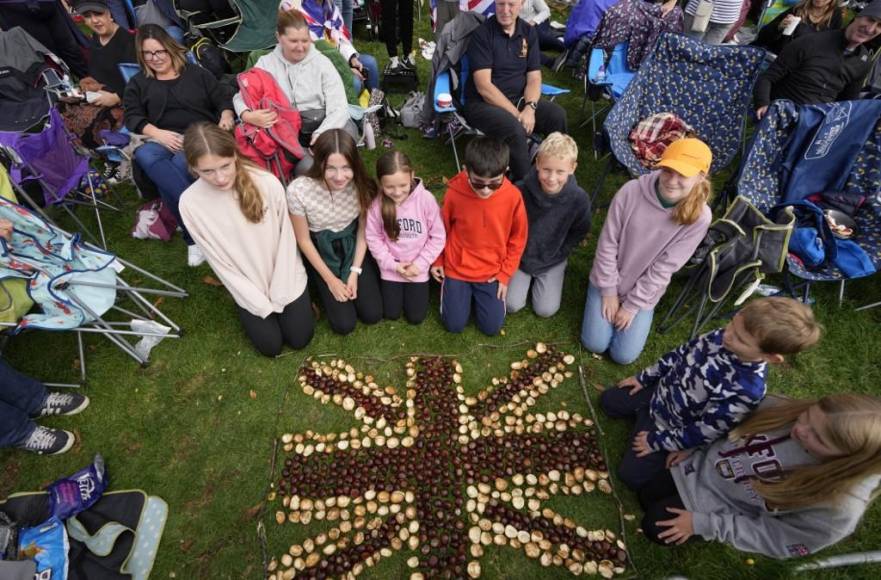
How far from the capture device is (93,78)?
4488 mm

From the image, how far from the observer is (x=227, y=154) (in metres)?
2.70

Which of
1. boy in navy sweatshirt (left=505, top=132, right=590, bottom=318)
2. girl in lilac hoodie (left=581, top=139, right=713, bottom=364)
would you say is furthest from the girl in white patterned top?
girl in lilac hoodie (left=581, top=139, right=713, bottom=364)

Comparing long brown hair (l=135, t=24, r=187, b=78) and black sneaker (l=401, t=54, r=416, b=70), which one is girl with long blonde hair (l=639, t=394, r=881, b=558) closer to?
long brown hair (l=135, t=24, r=187, b=78)

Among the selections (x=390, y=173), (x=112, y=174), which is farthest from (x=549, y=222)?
(x=112, y=174)

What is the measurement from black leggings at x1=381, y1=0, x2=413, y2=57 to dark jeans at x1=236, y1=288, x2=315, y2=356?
4.86m

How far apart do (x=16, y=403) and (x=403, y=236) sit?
290 centimetres

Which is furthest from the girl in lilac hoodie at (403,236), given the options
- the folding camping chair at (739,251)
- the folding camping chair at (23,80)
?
the folding camping chair at (23,80)

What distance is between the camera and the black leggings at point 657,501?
241 centimetres

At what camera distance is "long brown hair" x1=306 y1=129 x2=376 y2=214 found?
112 inches

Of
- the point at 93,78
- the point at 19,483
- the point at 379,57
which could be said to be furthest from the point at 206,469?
the point at 379,57

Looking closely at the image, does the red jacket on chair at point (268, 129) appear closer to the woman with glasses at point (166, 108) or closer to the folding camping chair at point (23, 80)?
the woman with glasses at point (166, 108)

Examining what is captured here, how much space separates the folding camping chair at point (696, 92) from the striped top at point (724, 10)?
1.95 metres

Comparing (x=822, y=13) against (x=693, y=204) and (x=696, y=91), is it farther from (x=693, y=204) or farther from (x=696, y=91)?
(x=693, y=204)

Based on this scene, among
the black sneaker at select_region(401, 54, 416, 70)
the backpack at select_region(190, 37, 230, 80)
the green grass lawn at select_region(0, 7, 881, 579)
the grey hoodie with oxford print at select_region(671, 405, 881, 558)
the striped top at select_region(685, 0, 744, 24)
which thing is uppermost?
the striped top at select_region(685, 0, 744, 24)
